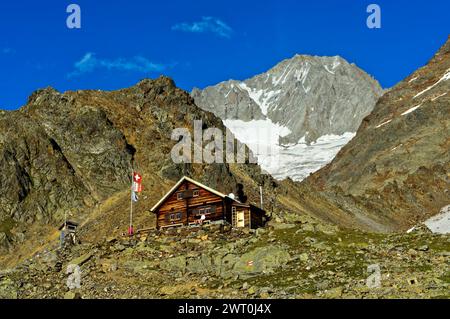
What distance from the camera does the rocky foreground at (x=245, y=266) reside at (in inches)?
1331

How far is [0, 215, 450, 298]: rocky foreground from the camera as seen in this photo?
3381cm

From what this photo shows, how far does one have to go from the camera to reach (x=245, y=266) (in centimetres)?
4203

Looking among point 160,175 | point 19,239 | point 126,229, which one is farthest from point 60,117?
point 126,229

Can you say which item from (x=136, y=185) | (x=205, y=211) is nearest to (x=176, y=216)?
(x=205, y=211)

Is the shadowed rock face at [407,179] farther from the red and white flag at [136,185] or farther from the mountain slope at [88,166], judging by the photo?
the red and white flag at [136,185]

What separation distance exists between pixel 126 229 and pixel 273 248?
34796mm

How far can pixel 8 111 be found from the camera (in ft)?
377

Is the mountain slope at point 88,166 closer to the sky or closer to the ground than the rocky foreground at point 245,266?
closer to the sky

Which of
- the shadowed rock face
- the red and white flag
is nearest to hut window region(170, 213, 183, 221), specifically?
the red and white flag

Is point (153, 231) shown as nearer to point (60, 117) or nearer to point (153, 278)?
point (153, 278)

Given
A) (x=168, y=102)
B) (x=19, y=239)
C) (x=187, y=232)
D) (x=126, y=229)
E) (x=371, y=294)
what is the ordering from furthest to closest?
(x=168, y=102), (x=19, y=239), (x=126, y=229), (x=187, y=232), (x=371, y=294)

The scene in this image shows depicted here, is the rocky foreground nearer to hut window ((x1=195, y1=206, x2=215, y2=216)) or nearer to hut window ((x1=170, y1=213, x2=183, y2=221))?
hut window ((x1=195, y1=206, x2=215, y2=216))

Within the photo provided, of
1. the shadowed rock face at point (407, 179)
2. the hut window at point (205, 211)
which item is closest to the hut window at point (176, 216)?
the hut window at point (205, 211)

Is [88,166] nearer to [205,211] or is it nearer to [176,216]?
[176,216]
